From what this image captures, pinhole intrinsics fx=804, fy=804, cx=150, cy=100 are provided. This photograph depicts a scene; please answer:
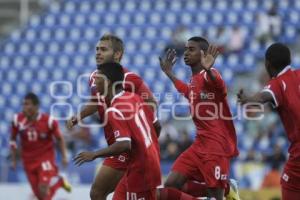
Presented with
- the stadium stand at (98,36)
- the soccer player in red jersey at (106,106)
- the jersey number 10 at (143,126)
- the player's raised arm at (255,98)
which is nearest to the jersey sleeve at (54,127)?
the soccer player in red jersey at (106,106)

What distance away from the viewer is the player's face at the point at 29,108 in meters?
13.4

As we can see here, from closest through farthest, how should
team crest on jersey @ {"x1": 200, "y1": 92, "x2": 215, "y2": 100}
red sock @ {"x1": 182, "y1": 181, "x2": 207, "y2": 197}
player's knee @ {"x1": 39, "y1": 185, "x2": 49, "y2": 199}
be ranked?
team crest on jersey @ {"x1": 200, "y1": 92, "x2": 215, "y2": 100}, red sock @ {"x1": 182, "y1": 181, "x2": 207, "y2": 197}, player's knee @ {"x1": 39, "y1": 185, "x2": 49, "y2": 199}

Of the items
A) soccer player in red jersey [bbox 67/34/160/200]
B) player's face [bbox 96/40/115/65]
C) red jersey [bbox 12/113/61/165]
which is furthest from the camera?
red jersey [bbox 12/113/61/165]

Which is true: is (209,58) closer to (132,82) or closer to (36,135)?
(132,82)

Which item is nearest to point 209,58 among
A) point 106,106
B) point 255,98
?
point 255,98

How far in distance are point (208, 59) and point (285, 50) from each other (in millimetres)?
912

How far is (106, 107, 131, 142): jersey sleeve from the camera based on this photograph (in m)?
7.98

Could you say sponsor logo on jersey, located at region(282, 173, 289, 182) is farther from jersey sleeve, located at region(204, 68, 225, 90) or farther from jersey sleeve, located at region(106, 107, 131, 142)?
jersey sleeve, located at region(106, 107, 131, 142)

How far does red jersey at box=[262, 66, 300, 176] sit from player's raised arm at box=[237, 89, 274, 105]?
59mm

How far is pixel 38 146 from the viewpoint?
13633 millimetres

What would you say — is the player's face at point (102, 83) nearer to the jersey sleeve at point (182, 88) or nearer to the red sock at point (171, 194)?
the red sock at point (171, 194)

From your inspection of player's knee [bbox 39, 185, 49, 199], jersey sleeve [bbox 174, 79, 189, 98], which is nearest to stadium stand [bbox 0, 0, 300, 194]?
player's knee [bbox 39, 185, 49, 199]

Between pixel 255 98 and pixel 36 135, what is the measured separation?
6120 millimetres

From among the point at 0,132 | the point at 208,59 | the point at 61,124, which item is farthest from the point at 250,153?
the point at 208,59
